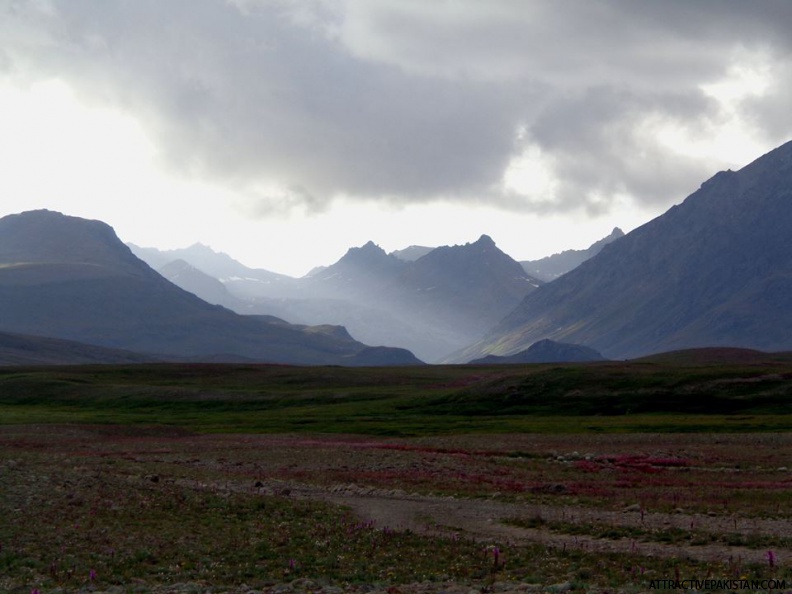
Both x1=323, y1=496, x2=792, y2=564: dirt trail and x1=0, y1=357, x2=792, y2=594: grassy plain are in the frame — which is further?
x1=323, y1=496, x2=792, y2=564: dirt trail

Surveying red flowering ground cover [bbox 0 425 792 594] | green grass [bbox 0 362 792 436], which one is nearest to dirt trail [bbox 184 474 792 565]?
red flowering ground cover [bbox 0 425 792 594]

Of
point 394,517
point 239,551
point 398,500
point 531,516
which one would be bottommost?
point 398,500

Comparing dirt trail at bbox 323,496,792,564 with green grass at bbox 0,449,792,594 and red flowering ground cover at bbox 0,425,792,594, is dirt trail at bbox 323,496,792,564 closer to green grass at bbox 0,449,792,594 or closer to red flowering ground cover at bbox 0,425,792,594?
red flowering ground cover at bbox 0,425,792,594

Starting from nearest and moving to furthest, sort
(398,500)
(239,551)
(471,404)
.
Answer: (239,551) < (398,500) < (471,404)

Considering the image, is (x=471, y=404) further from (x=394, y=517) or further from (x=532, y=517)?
(x=532, y=517)

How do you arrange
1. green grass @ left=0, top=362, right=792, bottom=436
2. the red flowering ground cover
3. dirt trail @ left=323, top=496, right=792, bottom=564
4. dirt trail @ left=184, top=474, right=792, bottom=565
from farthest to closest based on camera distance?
green grass @ left=0, top=362, right=792, bottom=436, dirt trail @ left=184, top=474, right=792, bottom=565, dirt trail @ left=323, top=496, right=792, bottom=564, the red flowering ground cover

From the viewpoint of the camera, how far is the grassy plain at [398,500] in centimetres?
2719

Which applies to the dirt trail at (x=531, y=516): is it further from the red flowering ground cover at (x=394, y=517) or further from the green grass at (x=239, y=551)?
the green grass at (x=239, y=551)

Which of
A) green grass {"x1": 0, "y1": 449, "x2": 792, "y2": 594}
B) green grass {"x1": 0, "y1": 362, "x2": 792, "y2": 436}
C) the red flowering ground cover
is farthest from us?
green grass {"x1": 0, "y1": 362, "x2": 792, "y2": 436}

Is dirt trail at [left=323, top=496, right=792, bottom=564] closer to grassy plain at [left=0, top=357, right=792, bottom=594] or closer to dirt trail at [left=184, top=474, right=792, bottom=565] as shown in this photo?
dirt trail at [left=184, top=474, right=792, bottom=565]

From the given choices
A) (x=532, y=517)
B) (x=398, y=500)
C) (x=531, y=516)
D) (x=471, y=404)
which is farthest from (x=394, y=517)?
(x=471, y=404)

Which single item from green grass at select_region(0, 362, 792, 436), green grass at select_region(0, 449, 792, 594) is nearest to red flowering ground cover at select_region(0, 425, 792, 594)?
green grass at select_region(0, 449, 792, 594)

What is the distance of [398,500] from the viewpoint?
4366cm

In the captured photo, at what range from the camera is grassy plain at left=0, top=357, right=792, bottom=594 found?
89.2ft
